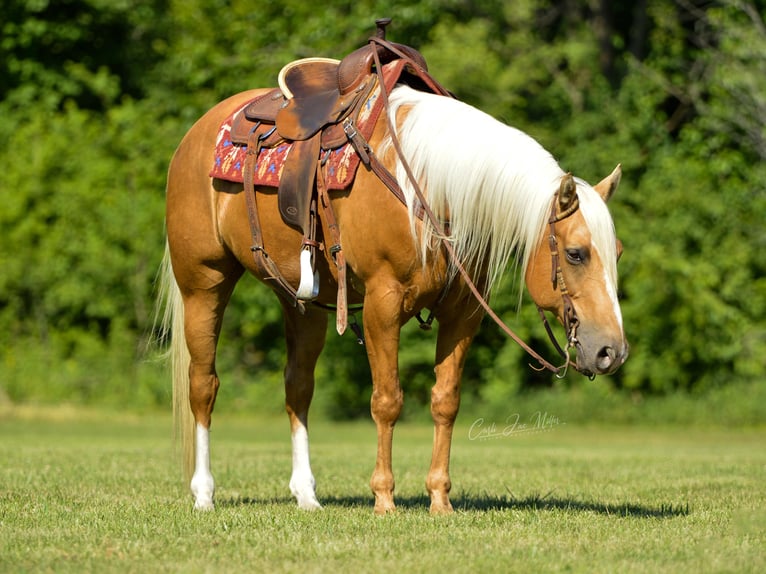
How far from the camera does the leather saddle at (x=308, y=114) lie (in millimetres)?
7223

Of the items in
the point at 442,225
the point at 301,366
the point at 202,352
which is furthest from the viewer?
the point at 301,366

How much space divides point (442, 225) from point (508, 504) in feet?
6.57

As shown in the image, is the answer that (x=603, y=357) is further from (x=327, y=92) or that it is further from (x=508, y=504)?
(x=327, y=92)

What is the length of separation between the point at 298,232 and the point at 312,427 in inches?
547

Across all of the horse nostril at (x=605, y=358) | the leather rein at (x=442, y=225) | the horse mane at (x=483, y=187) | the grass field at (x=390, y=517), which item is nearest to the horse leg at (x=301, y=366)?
the grass field at (x=390, y=517)

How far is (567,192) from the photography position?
248 inches

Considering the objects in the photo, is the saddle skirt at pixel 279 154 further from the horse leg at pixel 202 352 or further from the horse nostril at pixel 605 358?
the horse nostril at pixel 605 358

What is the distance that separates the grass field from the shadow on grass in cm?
2

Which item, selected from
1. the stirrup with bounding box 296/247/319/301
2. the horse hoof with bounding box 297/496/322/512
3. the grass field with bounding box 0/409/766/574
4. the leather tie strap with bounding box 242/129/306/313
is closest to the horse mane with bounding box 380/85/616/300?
the stirrup with bounding box 296/247/319/301

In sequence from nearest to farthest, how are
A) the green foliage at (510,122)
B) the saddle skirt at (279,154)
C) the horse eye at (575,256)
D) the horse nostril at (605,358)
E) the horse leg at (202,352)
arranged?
the horse nostril at (605,358)
the horse eye at (575,256)
the saddle skirt at (279,154)
the horse leg at (202,352)
the green foliage at (510,122)

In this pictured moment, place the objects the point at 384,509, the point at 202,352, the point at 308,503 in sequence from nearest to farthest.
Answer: the point at 384,509, the point at 308,503, the point at 202,352

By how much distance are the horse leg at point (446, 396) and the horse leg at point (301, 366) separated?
1286 millimetres

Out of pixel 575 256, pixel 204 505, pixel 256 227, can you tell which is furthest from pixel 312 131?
pixel 204 505
